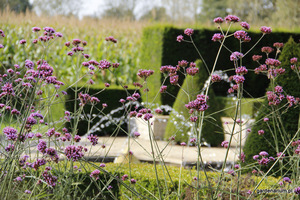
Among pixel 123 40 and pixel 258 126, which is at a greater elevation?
pixel 123 40

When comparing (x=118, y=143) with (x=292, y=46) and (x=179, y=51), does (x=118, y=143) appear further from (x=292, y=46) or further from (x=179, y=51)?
(x=292, y=46)

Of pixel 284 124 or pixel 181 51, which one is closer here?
pixel 284 124

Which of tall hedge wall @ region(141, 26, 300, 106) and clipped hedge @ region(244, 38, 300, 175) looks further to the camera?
tall hedge wall @ region(141, 26, 300, 106)

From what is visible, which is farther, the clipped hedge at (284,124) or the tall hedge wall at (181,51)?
the tall hedge wall at (181,51)

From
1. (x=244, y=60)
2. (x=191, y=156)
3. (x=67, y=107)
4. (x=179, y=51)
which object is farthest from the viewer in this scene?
(x=244, y=60)

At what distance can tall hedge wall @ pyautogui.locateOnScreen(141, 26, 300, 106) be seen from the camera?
33.8 ft

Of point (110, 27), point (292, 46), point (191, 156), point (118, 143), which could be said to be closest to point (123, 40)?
point (110, 27)

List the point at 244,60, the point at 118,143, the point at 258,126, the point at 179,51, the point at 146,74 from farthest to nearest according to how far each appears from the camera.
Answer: the point at 244,60 → the point at 179,51 → the point at 118,143 → the point at 258,126 → the point at 146,74

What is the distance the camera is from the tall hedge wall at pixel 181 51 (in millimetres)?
10289

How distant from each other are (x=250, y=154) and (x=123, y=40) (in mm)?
8731

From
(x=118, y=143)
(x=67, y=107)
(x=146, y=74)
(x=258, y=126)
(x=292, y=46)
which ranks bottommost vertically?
(x=118, y=143)

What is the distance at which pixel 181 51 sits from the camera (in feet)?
34.8

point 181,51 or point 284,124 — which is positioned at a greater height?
point 181,51

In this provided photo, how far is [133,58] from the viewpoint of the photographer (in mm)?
12016
